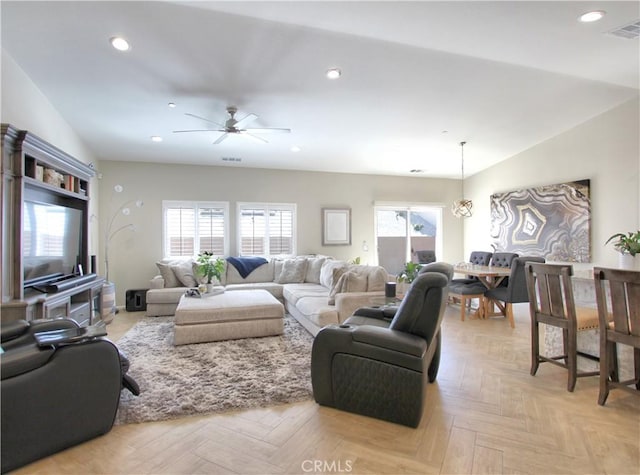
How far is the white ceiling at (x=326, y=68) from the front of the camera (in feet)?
9.25

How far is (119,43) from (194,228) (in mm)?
3694

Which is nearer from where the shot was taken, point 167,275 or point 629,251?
point 629,251

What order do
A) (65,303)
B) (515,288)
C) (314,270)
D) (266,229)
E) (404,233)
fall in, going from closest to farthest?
(65,303), (515,288), (314,270), (266,229), (404,233)

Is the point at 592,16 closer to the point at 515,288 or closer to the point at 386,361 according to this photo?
the point at 515,288

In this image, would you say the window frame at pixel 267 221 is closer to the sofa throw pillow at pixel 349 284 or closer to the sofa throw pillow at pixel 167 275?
the sofa throw pillow at pixel 167 275

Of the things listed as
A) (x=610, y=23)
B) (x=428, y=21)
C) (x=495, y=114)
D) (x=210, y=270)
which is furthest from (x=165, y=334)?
(x=610, y=23)

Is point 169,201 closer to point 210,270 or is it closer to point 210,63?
point 210,270

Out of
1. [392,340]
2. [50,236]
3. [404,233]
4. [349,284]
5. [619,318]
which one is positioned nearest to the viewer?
[392,340]

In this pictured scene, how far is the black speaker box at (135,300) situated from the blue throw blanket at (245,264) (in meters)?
1.52

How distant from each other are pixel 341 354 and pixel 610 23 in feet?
12.1

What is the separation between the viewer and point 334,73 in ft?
12.0

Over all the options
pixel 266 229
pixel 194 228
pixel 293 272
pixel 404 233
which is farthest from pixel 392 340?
pixel 404 233
